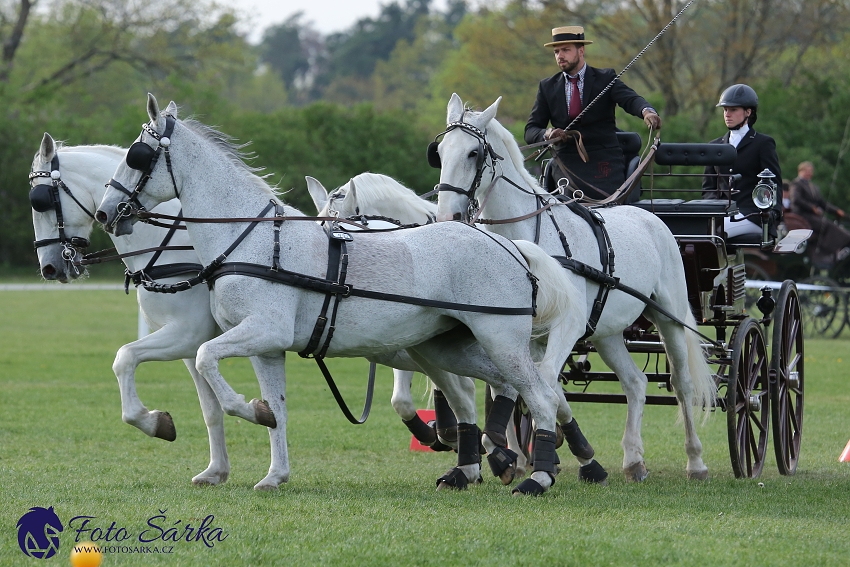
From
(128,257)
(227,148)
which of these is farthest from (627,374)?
(128,257)

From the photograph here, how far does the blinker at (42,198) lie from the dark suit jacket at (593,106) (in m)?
3.27

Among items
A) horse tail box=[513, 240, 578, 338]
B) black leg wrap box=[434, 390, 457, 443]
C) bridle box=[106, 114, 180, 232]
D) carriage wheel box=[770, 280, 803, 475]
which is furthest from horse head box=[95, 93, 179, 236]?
carriage wheel box=[770, 280, 803, 475]

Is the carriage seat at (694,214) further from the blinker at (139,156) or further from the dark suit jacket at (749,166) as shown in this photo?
the blinker at (139,156)

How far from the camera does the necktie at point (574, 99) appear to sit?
25.7ft

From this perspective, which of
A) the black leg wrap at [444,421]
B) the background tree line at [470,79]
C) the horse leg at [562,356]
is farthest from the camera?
the background tree line at [470,79]

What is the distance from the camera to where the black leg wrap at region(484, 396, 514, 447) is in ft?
20.7

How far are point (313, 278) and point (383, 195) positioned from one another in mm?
2140

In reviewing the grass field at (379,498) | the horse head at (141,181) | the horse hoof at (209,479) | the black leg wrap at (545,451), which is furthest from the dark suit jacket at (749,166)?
the horse head at (141,181)

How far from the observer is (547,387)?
6141 mm

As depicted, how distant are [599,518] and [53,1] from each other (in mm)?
38291

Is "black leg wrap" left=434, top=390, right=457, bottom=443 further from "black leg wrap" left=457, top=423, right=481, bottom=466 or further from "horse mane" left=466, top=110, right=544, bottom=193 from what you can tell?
"horse mane" left=466, top=110, right=544, bottom=193

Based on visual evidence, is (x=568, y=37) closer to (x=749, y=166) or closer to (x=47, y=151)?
(x=749, y=166)

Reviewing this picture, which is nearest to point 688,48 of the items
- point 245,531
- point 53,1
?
point 53,1

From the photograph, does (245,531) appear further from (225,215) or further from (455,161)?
(455,161)
